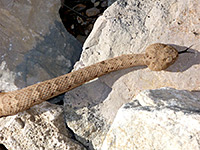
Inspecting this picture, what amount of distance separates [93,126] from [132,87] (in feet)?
1.51

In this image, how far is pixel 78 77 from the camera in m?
1.81

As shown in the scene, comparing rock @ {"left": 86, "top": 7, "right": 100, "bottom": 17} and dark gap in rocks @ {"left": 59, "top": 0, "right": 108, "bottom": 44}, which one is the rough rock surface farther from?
rock @ {"left": 86, "top": 7, "right": 100, "bottom": 17}

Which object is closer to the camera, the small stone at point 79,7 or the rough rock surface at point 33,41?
the rough rock surface at point 33,41

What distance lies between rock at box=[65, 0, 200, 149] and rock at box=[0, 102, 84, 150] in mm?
142

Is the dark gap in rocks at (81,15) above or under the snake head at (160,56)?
above

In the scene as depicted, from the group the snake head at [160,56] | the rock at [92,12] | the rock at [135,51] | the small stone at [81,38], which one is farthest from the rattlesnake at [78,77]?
the rock at [92,12]

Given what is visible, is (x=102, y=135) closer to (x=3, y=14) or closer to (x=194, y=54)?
(x=194, y=54)

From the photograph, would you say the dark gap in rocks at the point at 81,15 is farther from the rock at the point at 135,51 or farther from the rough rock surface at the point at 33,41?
the rock at the point at 135,51

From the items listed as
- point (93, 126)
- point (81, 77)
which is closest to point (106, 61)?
point (81, 77)

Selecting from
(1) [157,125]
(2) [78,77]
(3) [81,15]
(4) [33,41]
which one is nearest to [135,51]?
(2) [78,77]

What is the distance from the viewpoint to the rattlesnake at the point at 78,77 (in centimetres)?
173

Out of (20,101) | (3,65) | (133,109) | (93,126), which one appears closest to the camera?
(133,109)

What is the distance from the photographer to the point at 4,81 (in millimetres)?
2008

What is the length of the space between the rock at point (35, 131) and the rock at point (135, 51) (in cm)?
14
